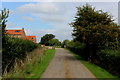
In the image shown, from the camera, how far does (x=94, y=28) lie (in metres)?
22.4

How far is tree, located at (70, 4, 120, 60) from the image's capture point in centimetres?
2227

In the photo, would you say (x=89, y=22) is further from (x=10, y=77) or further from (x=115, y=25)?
(x=10, y=77)

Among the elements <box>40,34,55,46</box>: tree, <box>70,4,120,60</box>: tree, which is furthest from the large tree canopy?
<box>40,34,55,46</box>: tree

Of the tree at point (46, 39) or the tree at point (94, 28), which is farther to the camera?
the tree at point (46, 39)

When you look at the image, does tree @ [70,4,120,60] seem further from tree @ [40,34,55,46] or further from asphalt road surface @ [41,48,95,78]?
tree @ [40,34,55,46]

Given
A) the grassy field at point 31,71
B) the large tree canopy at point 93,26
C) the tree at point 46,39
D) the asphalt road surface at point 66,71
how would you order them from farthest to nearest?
the tree at point 46,39 → the large tree canopy at point 93,26 → the asphalt road surface at point 66,71 → the grassy field at point 31,71

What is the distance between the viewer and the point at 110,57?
15336 mm

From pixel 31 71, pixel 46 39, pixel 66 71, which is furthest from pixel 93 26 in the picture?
pixel 46 39

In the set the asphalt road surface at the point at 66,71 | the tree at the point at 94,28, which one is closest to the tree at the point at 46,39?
the tree at the point at 94,28

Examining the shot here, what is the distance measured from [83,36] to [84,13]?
3379mm

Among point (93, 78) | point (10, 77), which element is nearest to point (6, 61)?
point (10, 77)

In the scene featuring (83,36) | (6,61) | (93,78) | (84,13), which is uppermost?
(84,13)

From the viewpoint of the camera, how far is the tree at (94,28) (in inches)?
877

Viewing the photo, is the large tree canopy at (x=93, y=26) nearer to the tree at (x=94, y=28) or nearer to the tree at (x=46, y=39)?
the tree at (x=94, y=28)
